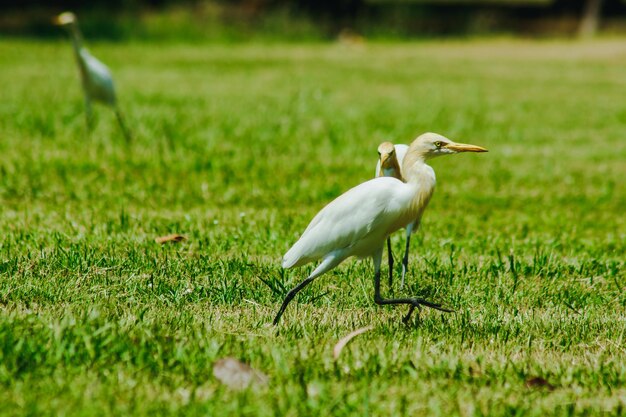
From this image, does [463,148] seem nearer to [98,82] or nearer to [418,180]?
[418,180]

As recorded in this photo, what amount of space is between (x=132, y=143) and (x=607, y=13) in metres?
23.0

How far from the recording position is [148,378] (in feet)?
8.65

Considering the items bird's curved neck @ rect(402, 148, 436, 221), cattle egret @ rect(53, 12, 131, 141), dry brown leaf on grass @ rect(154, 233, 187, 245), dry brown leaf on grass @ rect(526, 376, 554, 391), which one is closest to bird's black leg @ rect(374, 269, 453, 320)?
bird's curved neck @ rect(402, 148, 436, 221)

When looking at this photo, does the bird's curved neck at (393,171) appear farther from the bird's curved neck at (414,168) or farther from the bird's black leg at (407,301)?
the bird's black leg at (407,301)

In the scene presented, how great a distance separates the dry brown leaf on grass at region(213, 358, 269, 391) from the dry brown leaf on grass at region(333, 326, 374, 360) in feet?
0.96

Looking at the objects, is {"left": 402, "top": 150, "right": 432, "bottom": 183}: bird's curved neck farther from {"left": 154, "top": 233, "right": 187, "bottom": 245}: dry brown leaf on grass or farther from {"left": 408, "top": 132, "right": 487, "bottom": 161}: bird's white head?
{"left": 154, "top": 233, "right": 187, "bottom": 245}: dry brown leaf on grass

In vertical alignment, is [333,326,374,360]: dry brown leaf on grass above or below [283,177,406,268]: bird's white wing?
below

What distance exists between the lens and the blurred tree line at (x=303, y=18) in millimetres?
20125

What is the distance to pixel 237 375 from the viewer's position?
2.66 meters

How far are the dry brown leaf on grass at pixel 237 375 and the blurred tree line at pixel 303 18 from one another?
17425mm

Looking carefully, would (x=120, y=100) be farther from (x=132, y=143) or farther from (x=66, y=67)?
(x=66, y=67)

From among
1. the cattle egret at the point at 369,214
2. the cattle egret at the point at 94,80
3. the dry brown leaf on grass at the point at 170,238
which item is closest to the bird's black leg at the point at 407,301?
the cattle egret at the point at 369,214

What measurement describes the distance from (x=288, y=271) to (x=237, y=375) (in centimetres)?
129

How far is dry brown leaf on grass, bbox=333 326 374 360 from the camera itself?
289cm
